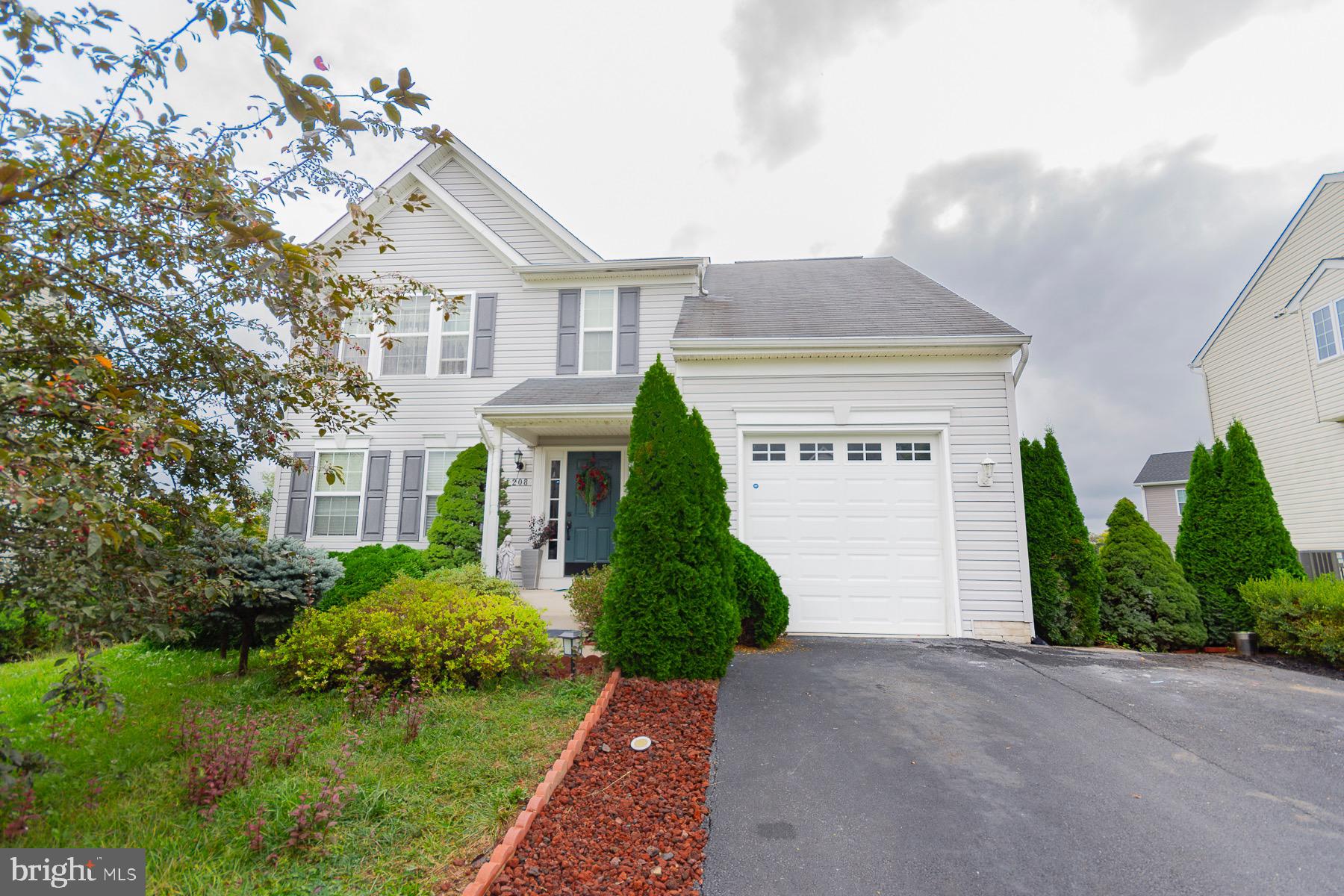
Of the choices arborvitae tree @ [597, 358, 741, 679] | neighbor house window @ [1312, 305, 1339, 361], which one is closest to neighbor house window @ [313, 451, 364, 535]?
arborvitae tree @ [597, 358, 741, 679]

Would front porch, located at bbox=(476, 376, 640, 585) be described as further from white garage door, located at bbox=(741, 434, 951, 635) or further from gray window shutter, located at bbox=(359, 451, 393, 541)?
white garage door, located at bbox=(741, 434, 951, 635)

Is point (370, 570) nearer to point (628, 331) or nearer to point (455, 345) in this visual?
point (455, 345)

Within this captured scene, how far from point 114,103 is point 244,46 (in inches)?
29.6

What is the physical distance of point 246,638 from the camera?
5.68 meters

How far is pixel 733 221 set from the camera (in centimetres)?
1672

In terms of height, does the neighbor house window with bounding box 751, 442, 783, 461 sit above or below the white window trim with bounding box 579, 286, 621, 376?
below

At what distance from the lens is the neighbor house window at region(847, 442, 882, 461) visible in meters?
7.95

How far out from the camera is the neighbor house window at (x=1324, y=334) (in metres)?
11.6

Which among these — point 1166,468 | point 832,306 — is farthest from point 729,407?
point 1166,468

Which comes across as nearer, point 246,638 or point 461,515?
point 246,638

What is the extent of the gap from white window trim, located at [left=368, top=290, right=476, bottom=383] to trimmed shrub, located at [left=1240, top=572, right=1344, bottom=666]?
11.8 metres

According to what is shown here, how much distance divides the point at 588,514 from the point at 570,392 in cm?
217

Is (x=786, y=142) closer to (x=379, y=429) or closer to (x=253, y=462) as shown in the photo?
(x=379, y=429)

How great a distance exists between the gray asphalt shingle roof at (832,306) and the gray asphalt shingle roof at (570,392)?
4.46ft
